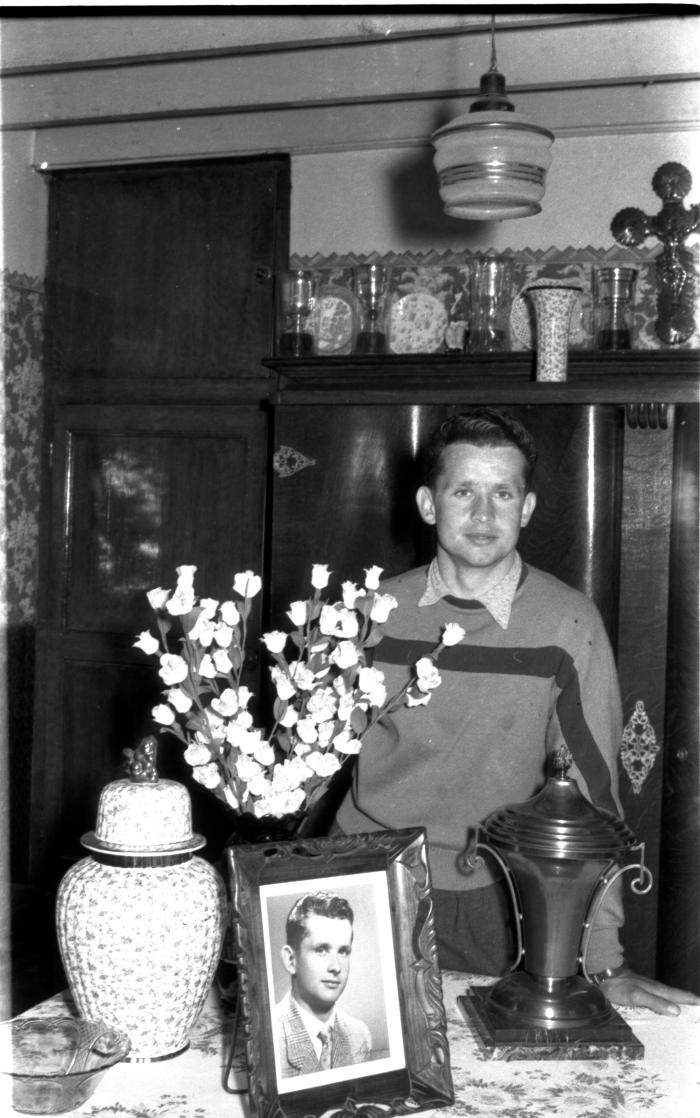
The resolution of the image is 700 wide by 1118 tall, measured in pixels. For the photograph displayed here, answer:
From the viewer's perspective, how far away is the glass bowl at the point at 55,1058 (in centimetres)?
127

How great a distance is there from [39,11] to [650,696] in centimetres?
251

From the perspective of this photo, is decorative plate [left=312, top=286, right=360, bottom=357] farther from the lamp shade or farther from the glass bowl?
the glass bowl

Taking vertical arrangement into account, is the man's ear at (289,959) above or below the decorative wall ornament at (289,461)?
below

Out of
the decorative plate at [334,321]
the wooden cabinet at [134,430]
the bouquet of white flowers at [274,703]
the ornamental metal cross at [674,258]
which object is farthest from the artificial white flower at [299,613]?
the wooden cabinet at [134,430]

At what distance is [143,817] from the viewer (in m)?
1.44

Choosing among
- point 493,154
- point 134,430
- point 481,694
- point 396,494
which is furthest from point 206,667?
point 134,430

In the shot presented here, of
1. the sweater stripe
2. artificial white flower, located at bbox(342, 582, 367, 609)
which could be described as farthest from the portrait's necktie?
the sweater stripe

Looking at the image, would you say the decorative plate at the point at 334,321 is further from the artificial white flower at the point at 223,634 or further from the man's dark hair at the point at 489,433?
the artificial white flower at the point at 223,634

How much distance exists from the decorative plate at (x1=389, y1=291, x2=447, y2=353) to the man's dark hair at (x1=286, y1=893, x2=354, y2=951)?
304cm

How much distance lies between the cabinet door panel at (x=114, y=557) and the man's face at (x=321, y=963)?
324 cm

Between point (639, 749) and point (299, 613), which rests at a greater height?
point (299, 613)

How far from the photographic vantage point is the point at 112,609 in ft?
15.8

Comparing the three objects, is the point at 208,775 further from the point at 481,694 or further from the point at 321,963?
the point at 481,694

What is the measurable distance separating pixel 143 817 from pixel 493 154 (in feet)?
6.07
